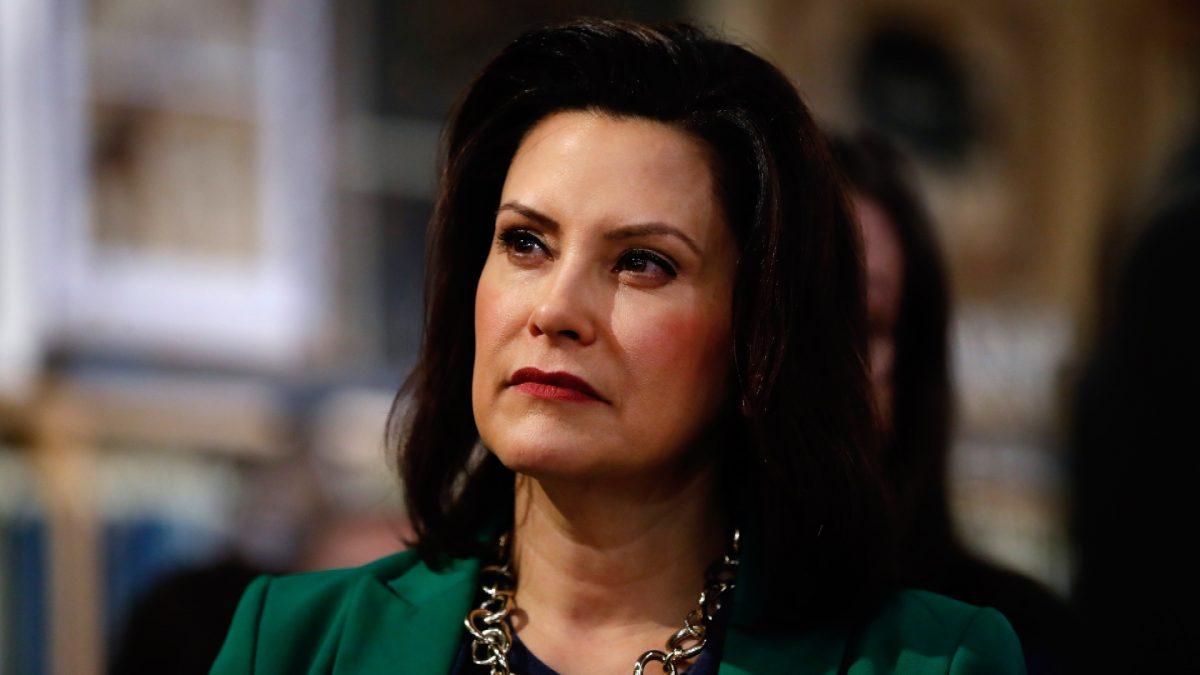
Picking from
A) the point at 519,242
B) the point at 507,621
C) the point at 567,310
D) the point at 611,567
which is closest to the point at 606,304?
the point at 567,310

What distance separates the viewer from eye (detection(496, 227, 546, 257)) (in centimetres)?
213

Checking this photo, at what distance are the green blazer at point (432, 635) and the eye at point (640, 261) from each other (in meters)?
0.45

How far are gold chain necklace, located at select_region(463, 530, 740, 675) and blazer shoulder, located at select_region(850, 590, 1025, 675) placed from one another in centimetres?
21

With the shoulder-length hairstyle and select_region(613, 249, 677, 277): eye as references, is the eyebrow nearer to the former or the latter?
select_region(613, 249, 677, 277): eye

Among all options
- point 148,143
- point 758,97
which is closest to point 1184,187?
point 758,97

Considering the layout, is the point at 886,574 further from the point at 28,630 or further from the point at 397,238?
the point at 397,238

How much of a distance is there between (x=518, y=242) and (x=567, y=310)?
183 millimetres

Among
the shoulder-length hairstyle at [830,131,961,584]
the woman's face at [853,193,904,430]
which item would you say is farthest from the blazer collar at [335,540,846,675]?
the woman's face at [853,193,904,430]

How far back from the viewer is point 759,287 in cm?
212

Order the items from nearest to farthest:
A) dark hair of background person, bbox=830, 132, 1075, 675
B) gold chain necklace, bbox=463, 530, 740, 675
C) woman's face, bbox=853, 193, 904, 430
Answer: gold chain necklace, bbox=463, 530, 740, 675 → dark hair of background person, bbox=830, 132, 1075, 675 → woman's face, bbox=853, 193, 904, 430

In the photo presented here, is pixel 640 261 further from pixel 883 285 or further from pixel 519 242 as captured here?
pixel 883 285

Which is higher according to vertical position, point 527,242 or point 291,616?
point 527,242

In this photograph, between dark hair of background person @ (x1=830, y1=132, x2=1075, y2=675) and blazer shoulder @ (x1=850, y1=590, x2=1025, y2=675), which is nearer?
blazer shoulder @ (x1=850, y1=590, x2=1025, y2=675)

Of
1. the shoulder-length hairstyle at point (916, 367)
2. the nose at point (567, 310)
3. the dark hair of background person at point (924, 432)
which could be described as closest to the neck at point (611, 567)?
the nose at point (567, 310)
